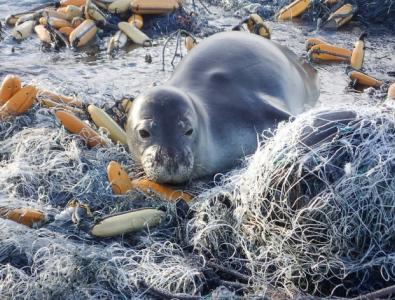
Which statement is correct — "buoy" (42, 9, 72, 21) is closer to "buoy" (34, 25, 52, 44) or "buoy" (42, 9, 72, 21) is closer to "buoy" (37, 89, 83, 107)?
"buoy" (34, 25, 52, 44)

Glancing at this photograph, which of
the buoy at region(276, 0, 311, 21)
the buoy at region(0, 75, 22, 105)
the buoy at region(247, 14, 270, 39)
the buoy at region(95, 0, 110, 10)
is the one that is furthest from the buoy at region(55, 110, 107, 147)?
the buoy at region(276, 0, 311, 21)

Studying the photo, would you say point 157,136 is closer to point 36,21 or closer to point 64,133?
point 64,133

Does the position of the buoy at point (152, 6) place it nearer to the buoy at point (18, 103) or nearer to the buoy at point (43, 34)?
the buoy at point (43, 34)

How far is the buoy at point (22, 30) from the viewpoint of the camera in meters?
10.8

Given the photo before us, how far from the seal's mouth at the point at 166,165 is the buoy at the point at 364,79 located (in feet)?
12.2

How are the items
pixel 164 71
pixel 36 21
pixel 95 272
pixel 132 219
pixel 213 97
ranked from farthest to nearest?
pixel 36 21
pixel 164 71
pixel 213 97
pixel 132 219
pixel 95 272

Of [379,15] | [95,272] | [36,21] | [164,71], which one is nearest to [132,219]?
[95,272]

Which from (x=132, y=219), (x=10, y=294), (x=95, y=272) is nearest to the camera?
(x=10, y=294)

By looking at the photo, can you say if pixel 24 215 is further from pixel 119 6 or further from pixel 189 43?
pixel 119 6

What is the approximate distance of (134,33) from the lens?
10.7 meters

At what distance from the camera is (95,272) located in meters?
4.21

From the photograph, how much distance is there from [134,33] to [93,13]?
0.78 metres

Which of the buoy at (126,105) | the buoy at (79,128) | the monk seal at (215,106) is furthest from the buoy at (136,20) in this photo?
the buoy at (79,128)

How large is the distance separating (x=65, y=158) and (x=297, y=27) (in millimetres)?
6721
